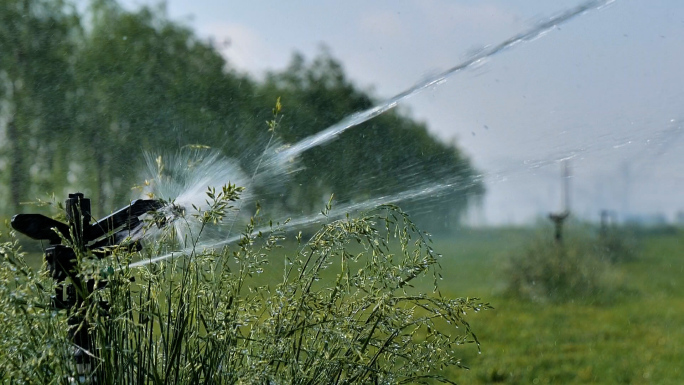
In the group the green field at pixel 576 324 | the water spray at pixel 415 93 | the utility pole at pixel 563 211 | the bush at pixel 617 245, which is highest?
the water spray at pixel 415 93

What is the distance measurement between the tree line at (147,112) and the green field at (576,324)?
0.55ft

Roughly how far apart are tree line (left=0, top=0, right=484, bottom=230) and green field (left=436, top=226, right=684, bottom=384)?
0.55 feet

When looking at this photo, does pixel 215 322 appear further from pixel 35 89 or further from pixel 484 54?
pixel 35 89

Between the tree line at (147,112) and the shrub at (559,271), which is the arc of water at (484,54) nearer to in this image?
the tree line at (147,112)

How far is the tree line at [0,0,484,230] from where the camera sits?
8.16 ft

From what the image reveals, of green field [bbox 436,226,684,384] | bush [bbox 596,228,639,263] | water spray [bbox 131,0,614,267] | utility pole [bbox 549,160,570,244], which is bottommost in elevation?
green field [bbox 436,226,684,384]

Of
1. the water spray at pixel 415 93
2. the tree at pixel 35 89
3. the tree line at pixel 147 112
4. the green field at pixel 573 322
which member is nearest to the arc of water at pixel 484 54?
the water spray at pixel 415 93

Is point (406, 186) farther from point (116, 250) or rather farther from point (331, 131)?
point (116, 250)

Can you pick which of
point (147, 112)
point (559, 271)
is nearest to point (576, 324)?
point (559, 271)

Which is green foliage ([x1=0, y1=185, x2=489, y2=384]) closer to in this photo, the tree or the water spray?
the water spray

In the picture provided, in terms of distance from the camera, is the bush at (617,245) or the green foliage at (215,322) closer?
the green foliage at (215,322)

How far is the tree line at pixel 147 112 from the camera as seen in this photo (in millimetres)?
2486

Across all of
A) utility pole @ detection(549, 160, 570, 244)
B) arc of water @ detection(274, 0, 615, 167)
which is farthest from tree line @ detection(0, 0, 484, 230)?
utility pole @ detection(549, 160, 570, 244)

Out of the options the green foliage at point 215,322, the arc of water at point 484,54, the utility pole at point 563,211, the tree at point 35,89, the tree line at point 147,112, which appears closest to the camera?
the green foliage at point 215,322
